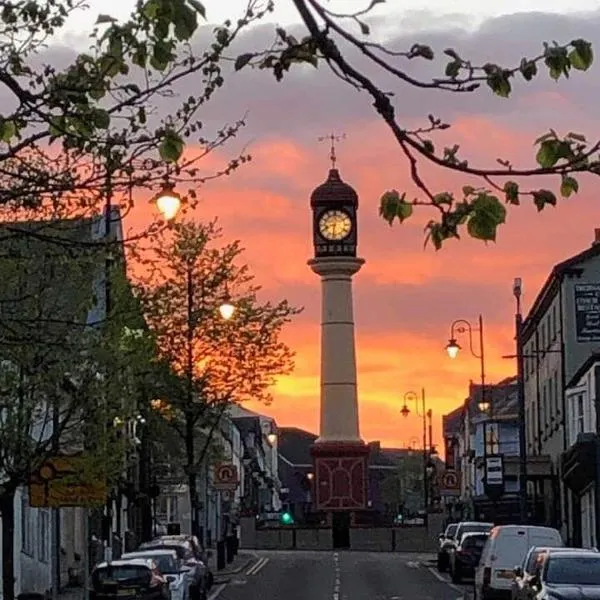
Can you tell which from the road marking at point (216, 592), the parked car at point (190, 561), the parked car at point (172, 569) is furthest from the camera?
the road marking at point (216, 592)

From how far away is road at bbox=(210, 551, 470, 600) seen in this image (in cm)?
4722

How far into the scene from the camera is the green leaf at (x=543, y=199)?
8250 millimetres

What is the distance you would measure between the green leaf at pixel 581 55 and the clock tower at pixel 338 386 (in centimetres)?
7832

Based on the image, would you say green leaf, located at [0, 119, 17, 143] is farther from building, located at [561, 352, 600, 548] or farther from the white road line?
the white road line

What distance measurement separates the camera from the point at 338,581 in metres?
53.9

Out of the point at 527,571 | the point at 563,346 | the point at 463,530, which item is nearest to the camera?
the point at 527,571

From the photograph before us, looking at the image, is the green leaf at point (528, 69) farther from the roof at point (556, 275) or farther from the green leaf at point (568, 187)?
the roof at point (556, 275)

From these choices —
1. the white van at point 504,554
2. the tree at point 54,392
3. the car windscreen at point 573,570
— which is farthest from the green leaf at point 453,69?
the white van at point 504,554

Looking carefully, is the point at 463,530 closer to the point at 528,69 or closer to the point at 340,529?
the point at 340,529

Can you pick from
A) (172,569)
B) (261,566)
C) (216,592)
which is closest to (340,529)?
(261,566)

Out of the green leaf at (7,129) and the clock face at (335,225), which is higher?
the clock face at (335,225)

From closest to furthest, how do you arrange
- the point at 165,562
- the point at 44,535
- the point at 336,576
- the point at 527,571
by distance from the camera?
the point at 527,571, the point at 165,562, the point at 44,535, the point at 336,576

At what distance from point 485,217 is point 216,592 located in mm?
42918

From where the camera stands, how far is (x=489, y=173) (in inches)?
313
